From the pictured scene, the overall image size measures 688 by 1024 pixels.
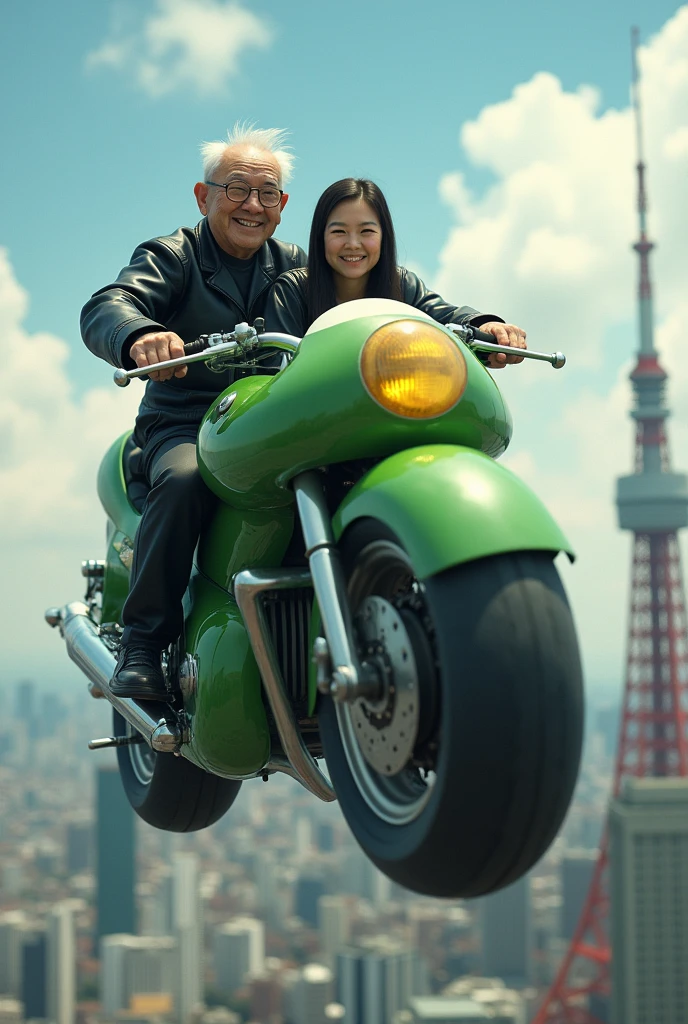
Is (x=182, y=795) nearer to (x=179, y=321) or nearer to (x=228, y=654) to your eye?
(x=228, y=654)

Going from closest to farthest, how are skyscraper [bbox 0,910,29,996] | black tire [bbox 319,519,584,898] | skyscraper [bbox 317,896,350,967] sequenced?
black tire [bbox 319,519,584,898], skyscraper [bbox 0,910,29,996], skyscraper [bbox 317,896,350,967]

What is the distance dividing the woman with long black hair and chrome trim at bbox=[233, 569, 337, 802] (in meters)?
Answer: 0.74

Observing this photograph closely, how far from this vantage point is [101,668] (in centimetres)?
386

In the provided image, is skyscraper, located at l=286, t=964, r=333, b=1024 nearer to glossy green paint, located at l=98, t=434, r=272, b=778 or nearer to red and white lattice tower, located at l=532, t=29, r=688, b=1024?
red and white lattice tower, located at l=532, t=29, r=688, b=1024

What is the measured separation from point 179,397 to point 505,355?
0.89 meters

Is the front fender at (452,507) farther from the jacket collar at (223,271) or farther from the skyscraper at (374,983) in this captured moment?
the skyscraper at (374,983)

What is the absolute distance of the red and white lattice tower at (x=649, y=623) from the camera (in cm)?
5866

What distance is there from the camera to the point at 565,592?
7.81 feet

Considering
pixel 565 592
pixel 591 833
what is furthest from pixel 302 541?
pixel 591 833

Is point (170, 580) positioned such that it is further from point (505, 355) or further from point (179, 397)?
point (505, 355)

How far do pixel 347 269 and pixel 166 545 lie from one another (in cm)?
80

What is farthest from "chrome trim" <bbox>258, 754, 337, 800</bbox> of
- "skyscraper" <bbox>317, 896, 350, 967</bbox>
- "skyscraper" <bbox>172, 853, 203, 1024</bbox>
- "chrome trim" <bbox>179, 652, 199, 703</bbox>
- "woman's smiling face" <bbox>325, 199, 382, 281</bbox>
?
"skyscraper" <bbox>317, 896, 350, 967</bbox>

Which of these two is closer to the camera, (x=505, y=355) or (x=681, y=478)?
(x=505, y=355)

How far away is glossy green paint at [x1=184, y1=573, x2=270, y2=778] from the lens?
3.01m
